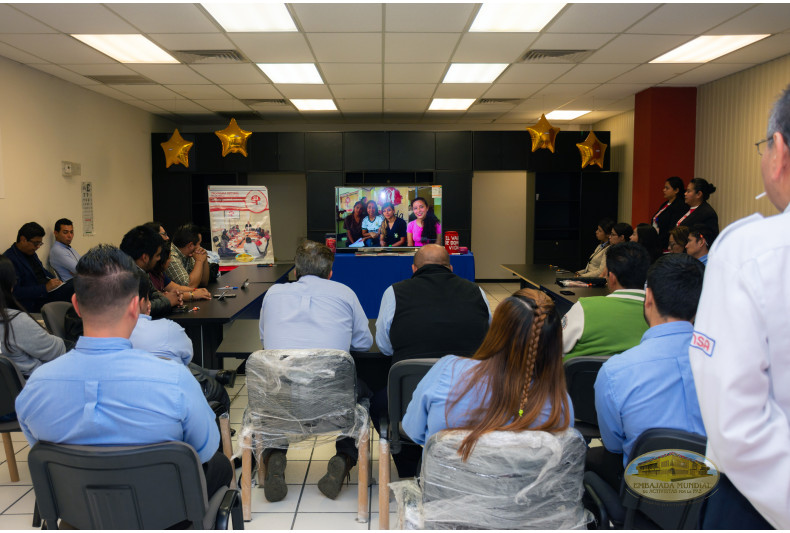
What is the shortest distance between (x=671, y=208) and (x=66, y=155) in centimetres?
721

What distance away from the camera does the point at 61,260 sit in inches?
248

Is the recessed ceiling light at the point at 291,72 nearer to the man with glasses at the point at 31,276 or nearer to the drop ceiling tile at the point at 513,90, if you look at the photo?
the drop ceiling tile at the point at 513,90

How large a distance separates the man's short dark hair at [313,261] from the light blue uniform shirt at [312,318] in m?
0.16

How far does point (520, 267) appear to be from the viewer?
21.5 feet

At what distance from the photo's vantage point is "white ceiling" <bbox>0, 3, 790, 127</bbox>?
4.38 metres

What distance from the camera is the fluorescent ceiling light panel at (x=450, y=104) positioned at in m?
8.10

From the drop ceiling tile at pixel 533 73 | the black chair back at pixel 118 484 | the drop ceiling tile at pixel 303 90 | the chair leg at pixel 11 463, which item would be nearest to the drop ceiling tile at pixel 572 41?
the drop ceiling tile at pixel 533 73

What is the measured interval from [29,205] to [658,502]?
6.73 metres

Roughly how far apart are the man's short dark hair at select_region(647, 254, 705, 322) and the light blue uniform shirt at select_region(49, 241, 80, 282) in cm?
626

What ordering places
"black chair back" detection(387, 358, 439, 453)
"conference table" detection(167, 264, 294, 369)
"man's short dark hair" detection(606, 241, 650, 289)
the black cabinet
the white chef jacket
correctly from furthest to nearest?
1. the black cabinet
2. "conference table" detection(167, 264, 294, 369)
3. "man's short dark hair" detection(606, 241, 650, 289)
4. "black chair back" detection(387, 358, 439, 453)
5. the white chef jacket

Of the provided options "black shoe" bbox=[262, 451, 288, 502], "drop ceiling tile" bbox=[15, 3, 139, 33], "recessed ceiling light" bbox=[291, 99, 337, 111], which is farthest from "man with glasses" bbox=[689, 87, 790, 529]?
"recessed ceiling light" bbox=[291, 99, 337, 111]

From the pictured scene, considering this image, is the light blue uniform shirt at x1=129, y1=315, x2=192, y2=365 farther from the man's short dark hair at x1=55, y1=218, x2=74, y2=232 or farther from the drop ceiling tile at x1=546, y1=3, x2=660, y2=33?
the man's short dark hair at x1=55, y1=218, x2=74, y2=232

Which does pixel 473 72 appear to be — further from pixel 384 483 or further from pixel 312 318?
pixel 384 483

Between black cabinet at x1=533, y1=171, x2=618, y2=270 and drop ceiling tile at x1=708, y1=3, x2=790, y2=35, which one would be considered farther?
black cabinet at x1=533, y1=171, x2=618, y2=270
